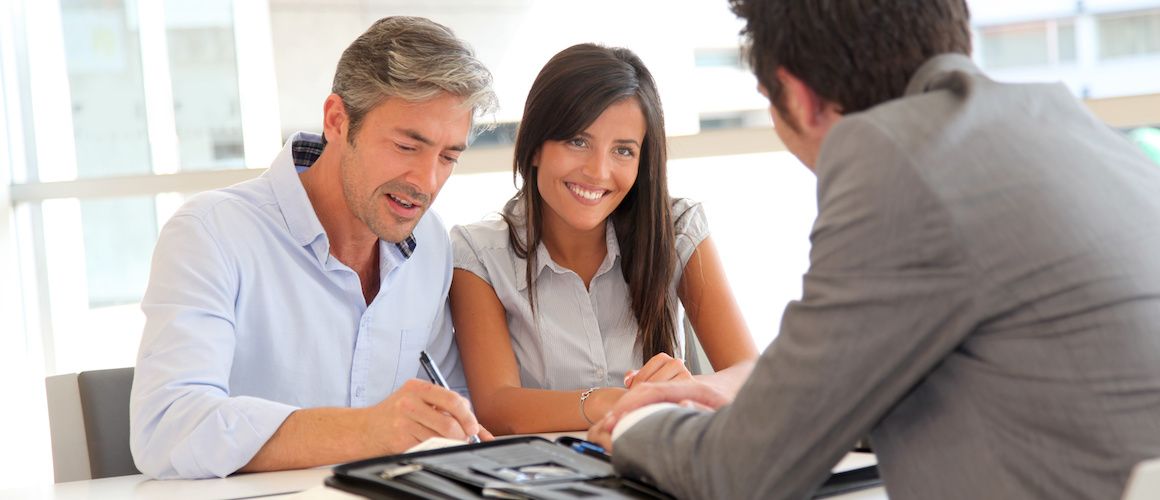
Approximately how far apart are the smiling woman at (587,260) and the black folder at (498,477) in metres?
0.86

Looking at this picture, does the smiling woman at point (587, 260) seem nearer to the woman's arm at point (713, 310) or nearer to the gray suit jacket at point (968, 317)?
the woman's arm at point (713, 310)

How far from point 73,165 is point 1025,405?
4013 mm

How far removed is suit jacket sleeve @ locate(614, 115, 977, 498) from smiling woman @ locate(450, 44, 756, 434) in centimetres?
118

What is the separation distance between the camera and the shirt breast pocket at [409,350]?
2.07 meters

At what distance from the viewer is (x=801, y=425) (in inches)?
38.0

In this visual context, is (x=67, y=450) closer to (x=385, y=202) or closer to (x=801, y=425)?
(x=385, y=202)

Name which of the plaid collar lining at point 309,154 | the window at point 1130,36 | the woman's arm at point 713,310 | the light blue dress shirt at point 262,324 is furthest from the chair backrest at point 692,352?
the window at point 1130,36

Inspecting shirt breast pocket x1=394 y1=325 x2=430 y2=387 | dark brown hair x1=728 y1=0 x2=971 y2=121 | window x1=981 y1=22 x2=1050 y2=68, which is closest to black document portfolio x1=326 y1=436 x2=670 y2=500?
dark brown hair x1=728 y1=0 x2=971 y2=121

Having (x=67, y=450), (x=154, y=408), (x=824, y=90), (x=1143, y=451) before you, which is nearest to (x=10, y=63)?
(x=67, y=450)

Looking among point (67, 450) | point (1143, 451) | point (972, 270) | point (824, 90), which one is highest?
point (824, 90)

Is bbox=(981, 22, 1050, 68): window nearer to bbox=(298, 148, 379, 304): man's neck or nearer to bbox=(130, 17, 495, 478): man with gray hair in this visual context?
bbox=(130, 17, 495, 478): man with gray hair

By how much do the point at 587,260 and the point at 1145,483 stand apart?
1.67m

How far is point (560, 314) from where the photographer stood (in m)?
2.27

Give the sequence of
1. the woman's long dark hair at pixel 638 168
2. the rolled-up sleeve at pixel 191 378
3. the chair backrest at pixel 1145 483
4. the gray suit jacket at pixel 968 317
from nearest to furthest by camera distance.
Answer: the chair backrest at pixel 1145 483, the gray suit jacket at pixel 968 317, the rolled-up sleeve at pixel 191 378, the woman's long dark hair at pixel 638 168
